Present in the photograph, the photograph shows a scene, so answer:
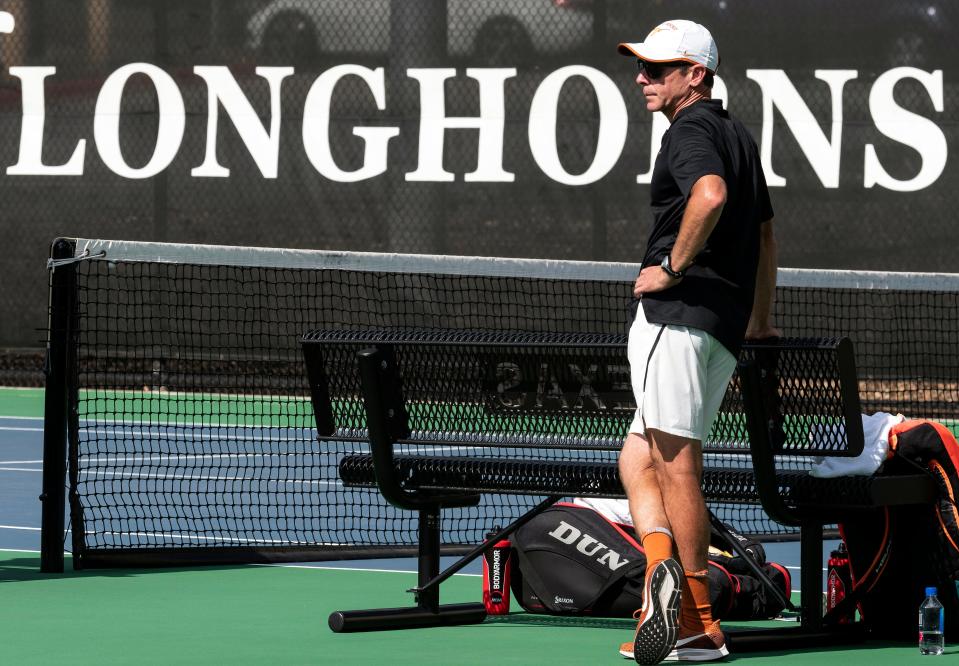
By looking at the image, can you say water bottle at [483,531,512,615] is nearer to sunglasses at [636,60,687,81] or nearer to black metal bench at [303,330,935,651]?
black metal bench at [303,330,935,651]

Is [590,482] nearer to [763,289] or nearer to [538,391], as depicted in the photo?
[538,391]

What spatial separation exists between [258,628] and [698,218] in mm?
1905

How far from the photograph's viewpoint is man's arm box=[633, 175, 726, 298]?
5078 mm

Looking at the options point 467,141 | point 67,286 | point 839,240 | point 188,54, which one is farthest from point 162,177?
point 67,286

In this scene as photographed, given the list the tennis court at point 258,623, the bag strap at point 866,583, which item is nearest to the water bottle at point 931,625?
the tennis court at point 258,623

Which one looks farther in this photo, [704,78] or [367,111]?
[367,111]

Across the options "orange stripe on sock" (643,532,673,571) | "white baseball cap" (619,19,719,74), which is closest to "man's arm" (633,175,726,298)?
"white baseball cap" (619,19,719,74)

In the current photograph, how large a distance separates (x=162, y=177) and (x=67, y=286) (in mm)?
8216

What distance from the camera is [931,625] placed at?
5520mm

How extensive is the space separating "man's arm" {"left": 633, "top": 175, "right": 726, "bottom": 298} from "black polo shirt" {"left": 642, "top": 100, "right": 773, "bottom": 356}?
0.03 metres

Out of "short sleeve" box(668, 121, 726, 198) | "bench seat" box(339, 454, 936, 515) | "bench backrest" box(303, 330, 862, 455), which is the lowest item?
"bench seat" box(339, 454, 936, 515)

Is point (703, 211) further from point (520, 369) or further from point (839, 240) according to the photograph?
point (839, 240)

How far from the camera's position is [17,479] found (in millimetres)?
10664

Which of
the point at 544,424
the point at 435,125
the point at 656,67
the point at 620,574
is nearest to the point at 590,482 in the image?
the point at 544,424
